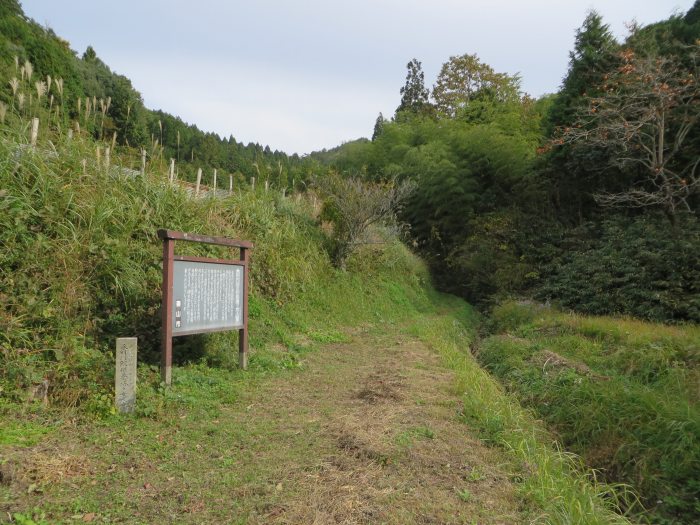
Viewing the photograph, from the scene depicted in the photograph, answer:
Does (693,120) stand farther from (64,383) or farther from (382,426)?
(64,383)

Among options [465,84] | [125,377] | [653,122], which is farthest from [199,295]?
[465,84]

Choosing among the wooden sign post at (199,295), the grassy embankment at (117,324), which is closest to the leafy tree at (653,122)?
the grassy embankment at (117,324)

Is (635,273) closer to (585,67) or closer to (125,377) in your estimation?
(585,67)

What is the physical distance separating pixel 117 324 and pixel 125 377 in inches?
49.0

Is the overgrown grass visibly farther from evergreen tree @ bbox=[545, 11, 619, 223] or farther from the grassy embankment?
evergreen tree @ bbox=[545, 11, 619, 223]

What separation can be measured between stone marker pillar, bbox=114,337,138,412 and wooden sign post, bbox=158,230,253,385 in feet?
1.46

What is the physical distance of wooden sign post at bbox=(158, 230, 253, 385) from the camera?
4.34m

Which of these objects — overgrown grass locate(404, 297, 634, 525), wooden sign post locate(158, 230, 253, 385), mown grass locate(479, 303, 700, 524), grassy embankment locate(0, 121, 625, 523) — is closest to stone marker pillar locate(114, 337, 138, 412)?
grassy embankment locate(0, 121, 625, 523)

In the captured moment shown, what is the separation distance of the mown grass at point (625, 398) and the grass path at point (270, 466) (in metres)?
1.51

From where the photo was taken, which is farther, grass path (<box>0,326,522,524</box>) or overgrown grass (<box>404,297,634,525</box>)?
overgrown grass (<box>404,297,634,525</box>)

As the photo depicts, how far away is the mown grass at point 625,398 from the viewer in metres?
3.88

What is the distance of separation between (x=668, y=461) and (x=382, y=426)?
8.32ft

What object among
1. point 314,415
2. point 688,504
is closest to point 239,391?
point 314,415

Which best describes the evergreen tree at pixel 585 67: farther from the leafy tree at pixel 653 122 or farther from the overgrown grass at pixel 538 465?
the overgrown grass at pixel 538 465
